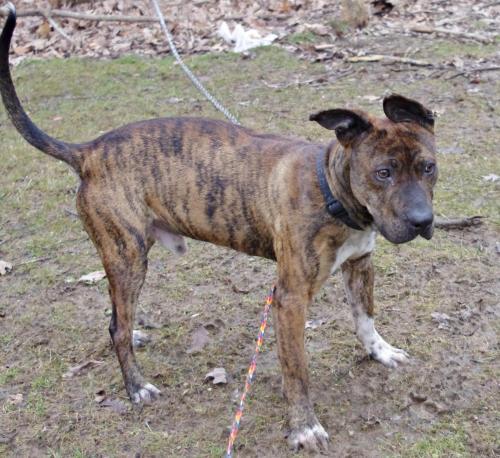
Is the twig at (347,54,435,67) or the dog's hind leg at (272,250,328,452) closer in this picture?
the dog's hind leg at (272,250,328,452)

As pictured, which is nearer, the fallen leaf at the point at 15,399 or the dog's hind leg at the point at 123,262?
the dog's hind leg at the point at 123,262

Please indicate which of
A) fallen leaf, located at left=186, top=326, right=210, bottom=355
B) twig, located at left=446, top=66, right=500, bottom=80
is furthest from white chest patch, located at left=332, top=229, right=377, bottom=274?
twig, located at left=446, top=66, right=500, bottom=80

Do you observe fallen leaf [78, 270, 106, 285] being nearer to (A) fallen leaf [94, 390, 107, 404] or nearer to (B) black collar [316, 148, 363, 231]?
(A) fallen leaf [94, 390, 107, 404]

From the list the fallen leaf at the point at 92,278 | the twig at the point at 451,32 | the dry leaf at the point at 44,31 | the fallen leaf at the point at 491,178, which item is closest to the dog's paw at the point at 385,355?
the fallen leaf at the point at 92,278

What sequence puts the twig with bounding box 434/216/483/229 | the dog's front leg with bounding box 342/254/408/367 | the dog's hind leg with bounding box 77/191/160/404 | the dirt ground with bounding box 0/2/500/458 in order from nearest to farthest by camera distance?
the dirt ground with bounding box 0/2/500/458 → the dog's hind leg with bounding box 77/191/160/404 → the dog's front leg with bounding box 342/254/408/367 → the twig with bounding box 434/216/483/229

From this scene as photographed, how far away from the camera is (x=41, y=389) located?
4359mm

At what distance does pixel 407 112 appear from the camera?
344cm

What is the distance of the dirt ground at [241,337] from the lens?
12.7ft

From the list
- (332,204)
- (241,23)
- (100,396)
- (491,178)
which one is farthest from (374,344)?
(241,23)

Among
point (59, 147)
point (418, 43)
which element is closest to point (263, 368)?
point (59, 147)

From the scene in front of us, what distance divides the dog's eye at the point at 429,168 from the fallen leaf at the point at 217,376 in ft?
5.87

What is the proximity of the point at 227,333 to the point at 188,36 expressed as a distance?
7275 mm

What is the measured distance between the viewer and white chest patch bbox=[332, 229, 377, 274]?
3.70m

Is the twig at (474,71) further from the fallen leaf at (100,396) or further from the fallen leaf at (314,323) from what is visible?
the fallen leaf at (100,396)
